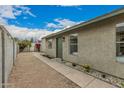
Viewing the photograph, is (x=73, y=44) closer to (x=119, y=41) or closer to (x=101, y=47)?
(x=101, y=47)

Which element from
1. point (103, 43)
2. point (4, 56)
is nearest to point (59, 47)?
point (103, 43)

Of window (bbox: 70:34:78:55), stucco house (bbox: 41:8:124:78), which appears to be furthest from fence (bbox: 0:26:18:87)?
window (bbox: 70:34:78:55)

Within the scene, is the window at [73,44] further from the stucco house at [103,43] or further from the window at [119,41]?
the window at [119,41]

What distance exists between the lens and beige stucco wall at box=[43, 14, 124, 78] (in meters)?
6.04

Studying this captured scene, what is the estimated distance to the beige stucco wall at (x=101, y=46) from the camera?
6042 mm

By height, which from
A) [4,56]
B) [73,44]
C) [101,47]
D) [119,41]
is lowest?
[4,56]

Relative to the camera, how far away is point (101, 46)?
6902mm
